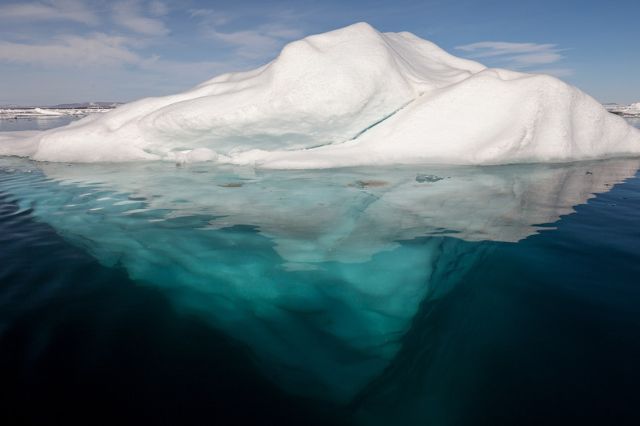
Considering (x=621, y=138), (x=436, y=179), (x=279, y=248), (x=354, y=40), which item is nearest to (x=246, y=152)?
(x=354, y=40)

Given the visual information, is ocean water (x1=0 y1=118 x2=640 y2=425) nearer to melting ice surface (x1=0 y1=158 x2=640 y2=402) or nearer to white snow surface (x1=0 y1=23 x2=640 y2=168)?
melting ice surface (x1=0 y1=158 x2=640 y2=402)

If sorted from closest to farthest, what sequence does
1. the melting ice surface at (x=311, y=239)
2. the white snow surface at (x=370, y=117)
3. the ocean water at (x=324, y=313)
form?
the ocean water at (x=324, y=313) < the melting ice surface at (x=311, y=239) < the white snow surface at (x=370, y=117)

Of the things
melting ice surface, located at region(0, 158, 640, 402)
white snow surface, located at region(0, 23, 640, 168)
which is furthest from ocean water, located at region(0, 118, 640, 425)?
white snow surface, located at region(0, 23, 640, 168)

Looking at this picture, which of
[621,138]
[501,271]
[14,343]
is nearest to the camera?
[14,343]

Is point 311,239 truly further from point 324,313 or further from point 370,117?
point 370,117

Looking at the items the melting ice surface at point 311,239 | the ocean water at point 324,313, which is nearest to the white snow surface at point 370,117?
the melting ice surface at point 311,239

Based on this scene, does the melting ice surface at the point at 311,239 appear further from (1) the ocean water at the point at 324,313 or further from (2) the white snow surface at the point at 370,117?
(2) the white snow surface at the point at 370,117

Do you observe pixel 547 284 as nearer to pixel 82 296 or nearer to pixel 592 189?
pixel 82 296

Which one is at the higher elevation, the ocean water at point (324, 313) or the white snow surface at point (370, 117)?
the white snow surface at point (370, 117)
